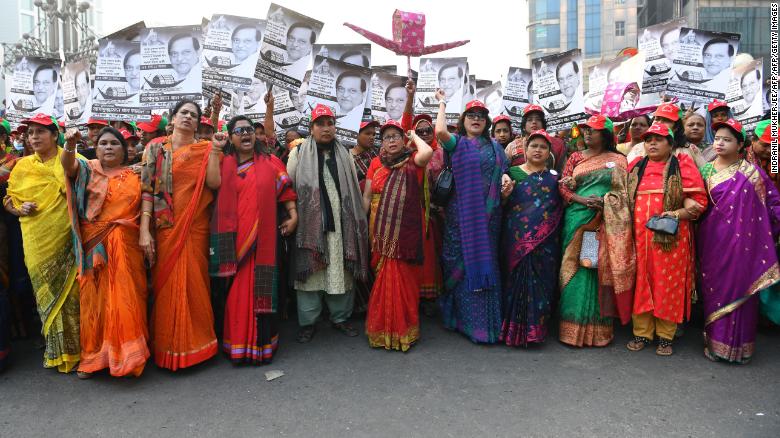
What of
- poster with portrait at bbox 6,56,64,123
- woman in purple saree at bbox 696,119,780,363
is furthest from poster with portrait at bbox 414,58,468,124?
poster with portrait at bbox 6,56,64,123

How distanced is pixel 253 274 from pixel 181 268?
49 centimetres

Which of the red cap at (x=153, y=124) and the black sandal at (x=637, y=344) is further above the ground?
the red cap at (x=153, y=124)

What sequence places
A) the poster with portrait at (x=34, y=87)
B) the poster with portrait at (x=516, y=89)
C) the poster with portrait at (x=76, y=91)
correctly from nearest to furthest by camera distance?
the poster with portrait at (x=34, y=87) < the poster with portrait at (x=76, y=91) < the poster with portrait at (x=516, y=89)

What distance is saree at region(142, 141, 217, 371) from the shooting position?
349cm

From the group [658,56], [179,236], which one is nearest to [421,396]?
[179,236]

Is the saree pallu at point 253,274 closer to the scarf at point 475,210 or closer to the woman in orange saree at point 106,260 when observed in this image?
the woman in orange saree at point 106,260

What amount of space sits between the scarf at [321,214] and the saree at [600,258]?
1581mm

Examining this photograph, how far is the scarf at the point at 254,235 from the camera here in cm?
367

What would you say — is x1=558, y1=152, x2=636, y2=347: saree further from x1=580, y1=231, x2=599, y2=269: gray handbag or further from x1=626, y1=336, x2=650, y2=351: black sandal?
x1=626, y1=336, x2=650, y2=351: black sandal

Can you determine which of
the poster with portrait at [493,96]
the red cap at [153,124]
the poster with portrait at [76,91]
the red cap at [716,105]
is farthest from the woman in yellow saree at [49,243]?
the poster with portrait at [493,96]

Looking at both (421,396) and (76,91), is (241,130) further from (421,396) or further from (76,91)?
(76,91)

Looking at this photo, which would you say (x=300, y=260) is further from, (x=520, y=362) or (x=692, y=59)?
(x=692, y=59)

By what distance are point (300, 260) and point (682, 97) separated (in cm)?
427

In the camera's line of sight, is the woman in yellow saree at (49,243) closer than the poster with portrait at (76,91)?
Yes
